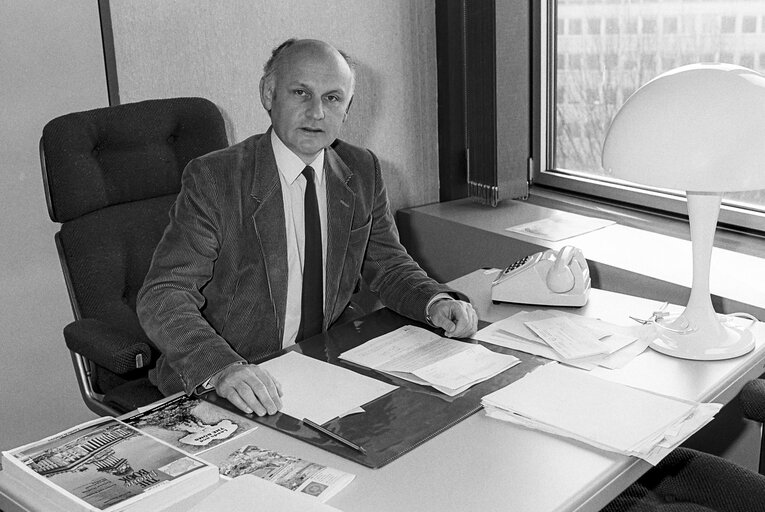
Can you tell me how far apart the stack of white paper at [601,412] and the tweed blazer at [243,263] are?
43 cm

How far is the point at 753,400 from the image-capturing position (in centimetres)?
158

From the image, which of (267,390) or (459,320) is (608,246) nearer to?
(459,320)

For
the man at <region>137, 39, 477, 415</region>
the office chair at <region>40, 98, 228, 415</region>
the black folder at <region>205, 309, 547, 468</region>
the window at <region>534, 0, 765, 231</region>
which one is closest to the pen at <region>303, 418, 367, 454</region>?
the black folder at <region>205, 309, 547, 468</region>

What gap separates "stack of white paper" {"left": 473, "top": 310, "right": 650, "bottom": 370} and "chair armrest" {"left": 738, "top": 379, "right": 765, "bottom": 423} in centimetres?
20

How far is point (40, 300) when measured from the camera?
2.48 meters

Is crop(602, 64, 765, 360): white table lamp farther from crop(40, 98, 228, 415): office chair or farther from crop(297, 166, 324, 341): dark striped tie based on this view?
crop(40, 98, 228, 415): office chair

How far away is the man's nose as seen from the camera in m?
1.84

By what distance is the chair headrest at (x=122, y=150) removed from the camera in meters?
1.90

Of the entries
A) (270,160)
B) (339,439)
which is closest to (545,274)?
(270,160)

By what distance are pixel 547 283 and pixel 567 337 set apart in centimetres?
24

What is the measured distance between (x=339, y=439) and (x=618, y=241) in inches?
58.9

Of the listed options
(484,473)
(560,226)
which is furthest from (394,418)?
(560,226)

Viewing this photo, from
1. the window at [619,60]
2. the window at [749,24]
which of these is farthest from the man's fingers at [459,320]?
the window at [749,24]

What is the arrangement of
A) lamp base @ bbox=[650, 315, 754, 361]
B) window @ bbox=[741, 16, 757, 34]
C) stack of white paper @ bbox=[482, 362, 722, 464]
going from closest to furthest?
1. stack of white paper @ bbox=[482, 362, 722, 464]
2. lamp base @ bbox=[650, 315, 754, 361]
3. window @ bbox=[741, 16, 757, 34]
